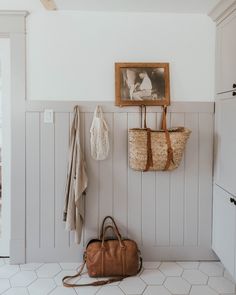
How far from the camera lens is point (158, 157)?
260 centimetres

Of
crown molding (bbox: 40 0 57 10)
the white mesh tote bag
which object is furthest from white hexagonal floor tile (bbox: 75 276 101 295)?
crown molding (bbox: 40 0 57 10)

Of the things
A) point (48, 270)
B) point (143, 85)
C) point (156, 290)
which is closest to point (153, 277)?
point (156, 290)

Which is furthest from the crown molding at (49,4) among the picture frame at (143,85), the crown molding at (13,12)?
the picture frame at (143,85)

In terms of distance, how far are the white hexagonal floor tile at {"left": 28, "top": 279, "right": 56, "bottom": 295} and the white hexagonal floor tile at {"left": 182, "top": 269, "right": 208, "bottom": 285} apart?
38.8 inches

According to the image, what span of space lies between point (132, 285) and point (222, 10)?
2.09 m

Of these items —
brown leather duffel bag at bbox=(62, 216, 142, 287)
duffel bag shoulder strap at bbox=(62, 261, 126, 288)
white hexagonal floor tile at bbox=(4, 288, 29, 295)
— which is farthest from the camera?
brown leather duffel bag at bbox=(62, 216, 142, 287)

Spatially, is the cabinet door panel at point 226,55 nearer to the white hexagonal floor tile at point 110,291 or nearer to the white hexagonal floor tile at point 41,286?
the white hexagonal floor tile at point 110,291

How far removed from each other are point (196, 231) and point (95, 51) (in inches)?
66.4

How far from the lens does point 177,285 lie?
8.19 feet

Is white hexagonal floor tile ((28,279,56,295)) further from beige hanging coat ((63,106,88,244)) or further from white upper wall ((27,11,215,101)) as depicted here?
white upper wall ((27,11,215,101))

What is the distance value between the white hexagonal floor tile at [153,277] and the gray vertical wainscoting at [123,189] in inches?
7.2

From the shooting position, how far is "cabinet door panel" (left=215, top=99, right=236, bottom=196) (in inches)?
95.2

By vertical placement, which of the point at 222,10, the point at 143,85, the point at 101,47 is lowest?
the point at 143,85

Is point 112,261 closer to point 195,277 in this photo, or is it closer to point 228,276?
point 195,277
